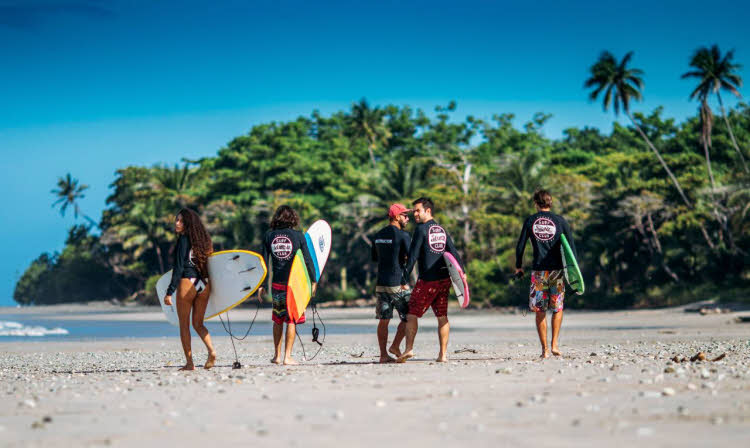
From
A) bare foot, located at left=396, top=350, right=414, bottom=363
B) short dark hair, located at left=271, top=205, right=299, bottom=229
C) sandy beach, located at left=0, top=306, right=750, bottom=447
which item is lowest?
sandy beach, located at left=0, top=306, right=750, bottom=447

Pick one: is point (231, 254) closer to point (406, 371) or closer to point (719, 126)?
point (406, 371)

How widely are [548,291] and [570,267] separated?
346 mm

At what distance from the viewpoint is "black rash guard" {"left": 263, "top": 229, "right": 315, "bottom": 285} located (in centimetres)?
884

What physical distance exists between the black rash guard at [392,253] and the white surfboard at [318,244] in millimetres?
709

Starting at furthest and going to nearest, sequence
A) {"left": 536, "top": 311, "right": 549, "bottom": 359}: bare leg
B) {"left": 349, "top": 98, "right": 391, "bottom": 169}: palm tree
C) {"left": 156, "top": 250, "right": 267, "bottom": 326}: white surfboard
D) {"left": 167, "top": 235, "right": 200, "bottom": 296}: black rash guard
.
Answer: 1. {"left": 349, "top": 98, "right": 391, "bottom": 169}: palm tree
2. {"left": 536, "top": 311, "right": 549, "bottom": 359}: bare leg
3. {"left": 156, "top": 250, "right": 267, "bottom": 326}: white surfboard
4. {"left": 167, "top": 235, "right": 200, "bottom": 296}: black rash guard

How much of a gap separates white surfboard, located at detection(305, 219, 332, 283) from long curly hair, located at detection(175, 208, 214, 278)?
1.24 meters

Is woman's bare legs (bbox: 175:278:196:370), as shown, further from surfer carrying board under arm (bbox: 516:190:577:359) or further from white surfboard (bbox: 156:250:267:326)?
surfer carrying board under arm (bbox: 516:190:577:359)

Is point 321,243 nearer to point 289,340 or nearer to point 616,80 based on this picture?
point 289,340

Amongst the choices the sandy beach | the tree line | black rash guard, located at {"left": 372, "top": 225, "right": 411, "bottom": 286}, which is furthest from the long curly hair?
the tree line

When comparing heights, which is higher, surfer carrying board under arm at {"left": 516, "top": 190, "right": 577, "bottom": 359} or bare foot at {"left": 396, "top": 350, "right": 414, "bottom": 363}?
surfer carrying board under arm at {"left": 516, "top": 190, "right": 577, "bottom": 359}

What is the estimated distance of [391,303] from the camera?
880 cm

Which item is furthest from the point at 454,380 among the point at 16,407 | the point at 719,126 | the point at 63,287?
the point at 63,287

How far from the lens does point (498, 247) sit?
133 ft

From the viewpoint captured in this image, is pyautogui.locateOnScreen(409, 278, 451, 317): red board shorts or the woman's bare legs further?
pyautogui.locateOnScreen(409, 278, 451, 317): red board shorts
